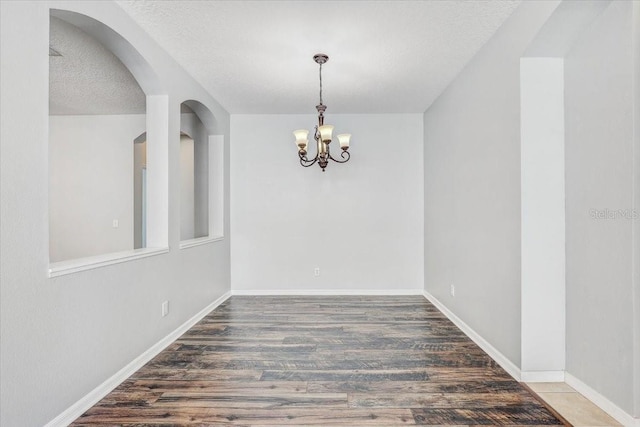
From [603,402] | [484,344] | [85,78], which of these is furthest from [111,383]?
[85,78]

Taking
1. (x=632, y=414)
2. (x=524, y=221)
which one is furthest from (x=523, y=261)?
(x=632, y=414)

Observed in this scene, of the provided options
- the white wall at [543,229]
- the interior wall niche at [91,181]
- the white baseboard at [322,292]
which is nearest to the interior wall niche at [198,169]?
the interior wall niche at [91,181]

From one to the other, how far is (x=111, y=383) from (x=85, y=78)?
3.37 metres

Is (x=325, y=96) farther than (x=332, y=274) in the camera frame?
No

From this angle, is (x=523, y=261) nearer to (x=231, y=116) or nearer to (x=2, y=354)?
(x=2, y=354)

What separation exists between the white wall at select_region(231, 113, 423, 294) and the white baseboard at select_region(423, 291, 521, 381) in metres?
1.14

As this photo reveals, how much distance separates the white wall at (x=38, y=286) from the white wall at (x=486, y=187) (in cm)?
270

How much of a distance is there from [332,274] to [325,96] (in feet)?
7.94

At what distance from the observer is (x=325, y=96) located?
441cm

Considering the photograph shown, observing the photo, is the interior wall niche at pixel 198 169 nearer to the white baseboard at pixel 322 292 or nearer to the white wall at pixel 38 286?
the white baseboard at pixel 322 292

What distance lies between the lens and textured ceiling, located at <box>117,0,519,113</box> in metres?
A: 2.54

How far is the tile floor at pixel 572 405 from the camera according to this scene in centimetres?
193

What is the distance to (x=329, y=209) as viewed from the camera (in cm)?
521

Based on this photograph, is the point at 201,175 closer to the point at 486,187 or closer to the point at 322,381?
the point at 322,381
